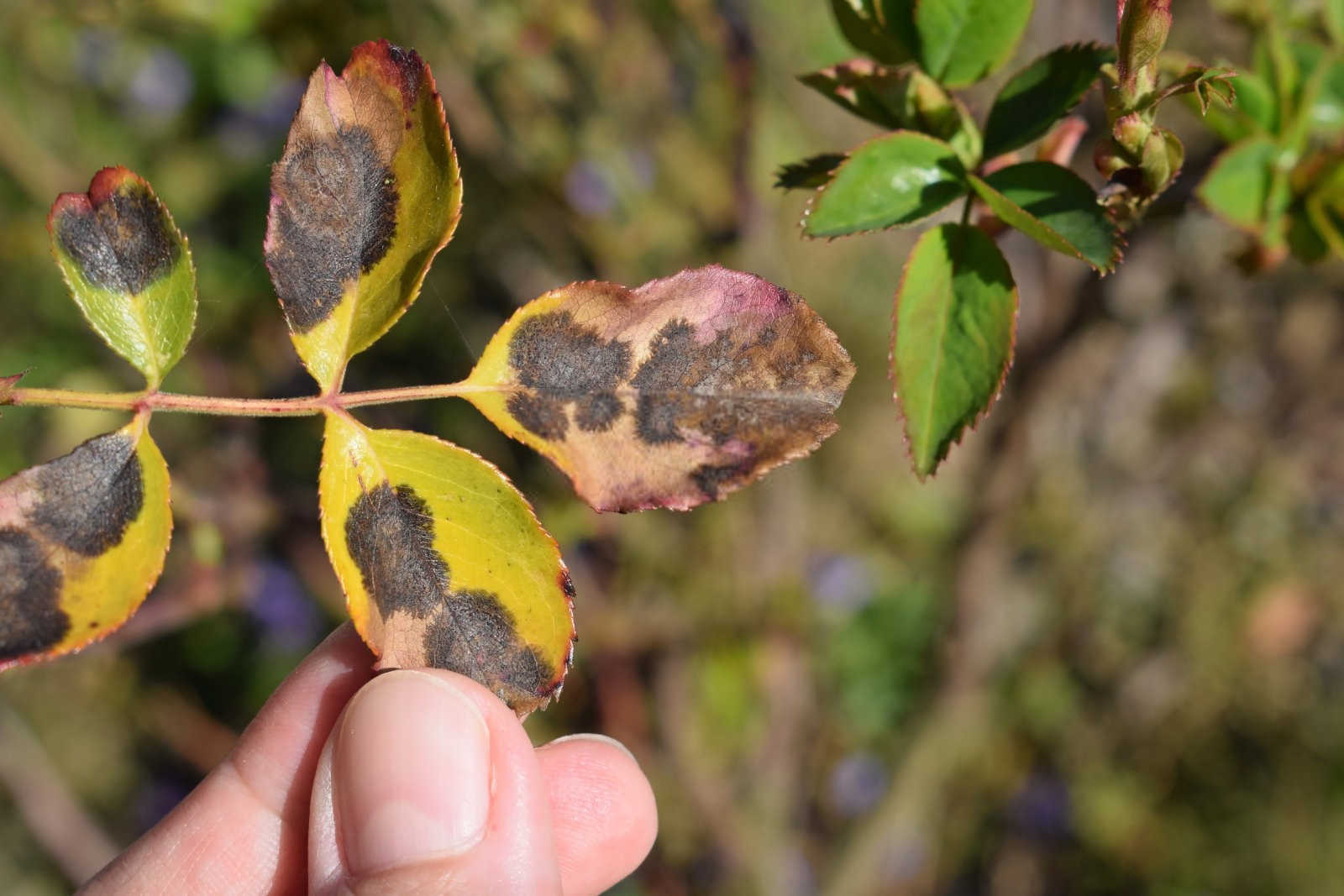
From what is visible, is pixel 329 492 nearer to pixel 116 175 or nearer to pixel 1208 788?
pixel 116 175

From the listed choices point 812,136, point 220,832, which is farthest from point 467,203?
point 220,832

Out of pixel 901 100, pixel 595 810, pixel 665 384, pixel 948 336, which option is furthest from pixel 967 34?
pixel 595 810

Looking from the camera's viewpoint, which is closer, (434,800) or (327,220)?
(327,220)

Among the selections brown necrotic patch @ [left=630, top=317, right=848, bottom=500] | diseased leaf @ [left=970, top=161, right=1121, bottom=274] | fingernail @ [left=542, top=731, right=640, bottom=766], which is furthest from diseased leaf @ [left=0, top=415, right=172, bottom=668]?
fingernail @ [left=542, top=731, right=640, bottom=766]

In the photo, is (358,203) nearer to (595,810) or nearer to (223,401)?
(223,401)

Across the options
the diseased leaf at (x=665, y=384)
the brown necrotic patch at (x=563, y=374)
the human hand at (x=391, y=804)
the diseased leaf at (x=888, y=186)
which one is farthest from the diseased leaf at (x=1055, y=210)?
the human hand at (x=391, y=804)

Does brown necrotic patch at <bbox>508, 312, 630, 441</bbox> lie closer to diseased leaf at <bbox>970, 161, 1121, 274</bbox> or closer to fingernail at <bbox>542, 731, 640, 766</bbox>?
diseased leaf at <bbox>970, 161, 1121, 274</bbox>
